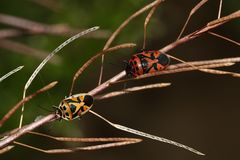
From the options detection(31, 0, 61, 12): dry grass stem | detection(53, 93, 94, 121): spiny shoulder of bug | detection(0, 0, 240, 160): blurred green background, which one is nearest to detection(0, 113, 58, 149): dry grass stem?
detection(53, 93, 94, 121): spiny shoulder of bug

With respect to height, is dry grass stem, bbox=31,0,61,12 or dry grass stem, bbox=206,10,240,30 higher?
dry grass stem, bbox=31,0,61,12

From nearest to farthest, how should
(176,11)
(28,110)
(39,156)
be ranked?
(28,110)
(176,11)
(39,156)

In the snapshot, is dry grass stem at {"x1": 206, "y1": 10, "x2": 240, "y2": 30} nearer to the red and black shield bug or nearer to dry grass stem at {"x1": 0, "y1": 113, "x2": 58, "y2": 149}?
the red and black shield bug

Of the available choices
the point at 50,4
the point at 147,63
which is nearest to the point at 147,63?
the point at 147,63

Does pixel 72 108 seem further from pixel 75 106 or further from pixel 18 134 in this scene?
pixel 18 134

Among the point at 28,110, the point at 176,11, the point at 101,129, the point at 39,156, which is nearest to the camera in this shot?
the point at 28,110

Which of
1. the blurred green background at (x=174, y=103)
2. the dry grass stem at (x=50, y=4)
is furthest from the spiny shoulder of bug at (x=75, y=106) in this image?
the blurred green background at (x=174, y=103)

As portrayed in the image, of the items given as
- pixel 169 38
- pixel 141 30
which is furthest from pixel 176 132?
pixel 141 30

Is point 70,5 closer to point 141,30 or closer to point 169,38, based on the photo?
point 141,30
